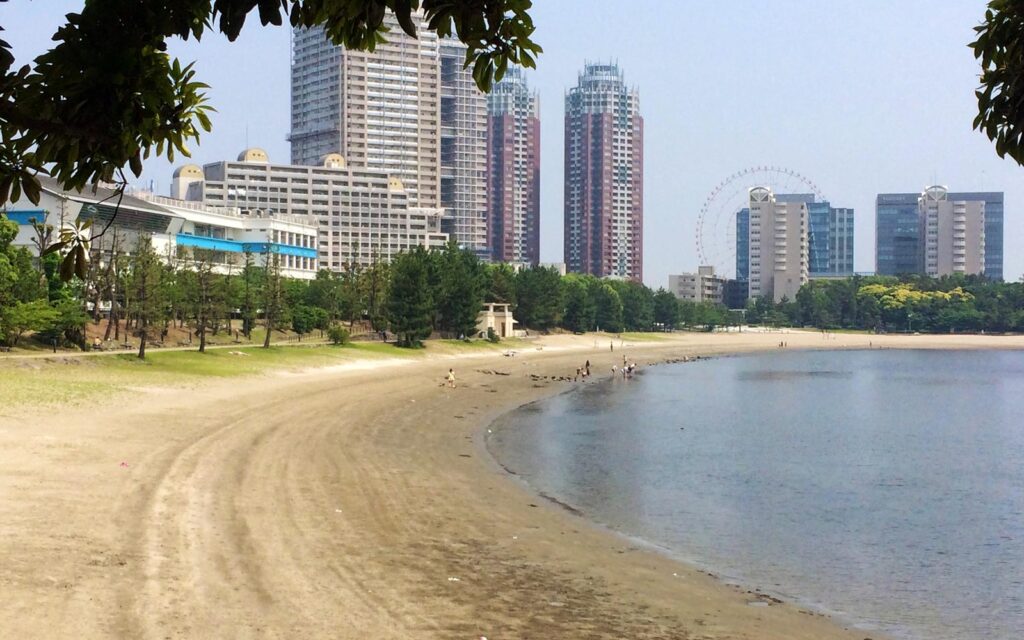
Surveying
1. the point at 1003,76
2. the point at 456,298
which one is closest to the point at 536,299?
the point at 456,298

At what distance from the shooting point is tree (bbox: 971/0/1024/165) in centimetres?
661

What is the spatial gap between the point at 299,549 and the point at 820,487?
2504cm

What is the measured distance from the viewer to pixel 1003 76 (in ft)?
22.0

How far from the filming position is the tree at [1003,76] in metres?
6.61

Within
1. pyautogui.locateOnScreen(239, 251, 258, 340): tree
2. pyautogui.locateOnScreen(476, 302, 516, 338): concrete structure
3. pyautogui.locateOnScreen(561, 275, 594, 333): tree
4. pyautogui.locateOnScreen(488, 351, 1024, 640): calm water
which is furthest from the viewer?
pyautogui.locateOnScreen(561, 275, 594, 333): tree

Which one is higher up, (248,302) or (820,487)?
(248,302)

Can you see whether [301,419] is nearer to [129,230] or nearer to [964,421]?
[964,421]

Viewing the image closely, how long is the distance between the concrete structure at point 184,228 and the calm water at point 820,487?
4343cm

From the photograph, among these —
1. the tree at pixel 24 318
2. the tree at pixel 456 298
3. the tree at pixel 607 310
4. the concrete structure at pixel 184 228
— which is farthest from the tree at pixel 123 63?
the tree at pixel 607 310

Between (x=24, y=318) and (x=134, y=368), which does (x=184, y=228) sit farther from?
(x=134, y=368)

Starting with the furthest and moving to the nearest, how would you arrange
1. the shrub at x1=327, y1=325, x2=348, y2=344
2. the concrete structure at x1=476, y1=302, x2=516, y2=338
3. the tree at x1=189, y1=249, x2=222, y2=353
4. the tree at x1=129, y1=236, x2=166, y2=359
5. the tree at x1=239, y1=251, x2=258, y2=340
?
the concrete structure at x1=476, y1=302, x2=516, y2=338
the shrub at x1=327, y1=325, x2=348, y2=344
the tree at x1=239, y1=251, x2=258, y2=340
the tree at x1=189, y1=249, x2=222, y2=353
the tree at x1=129, y1=236, x2=166, y2=359

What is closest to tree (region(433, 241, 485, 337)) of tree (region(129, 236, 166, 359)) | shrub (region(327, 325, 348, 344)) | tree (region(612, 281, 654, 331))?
shrub (region(327, 325, 348, 344))

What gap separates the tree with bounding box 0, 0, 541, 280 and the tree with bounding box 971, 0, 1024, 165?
11.0 ft

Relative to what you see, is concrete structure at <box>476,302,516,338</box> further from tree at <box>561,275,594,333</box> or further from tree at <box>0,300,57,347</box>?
tree at <box>0,300,57,347</box>
